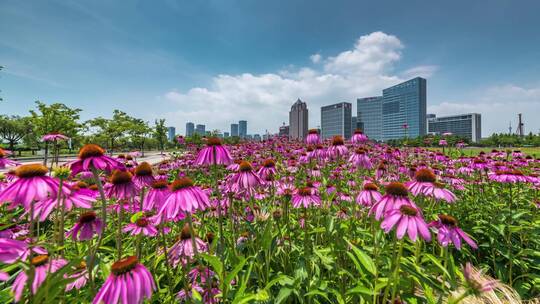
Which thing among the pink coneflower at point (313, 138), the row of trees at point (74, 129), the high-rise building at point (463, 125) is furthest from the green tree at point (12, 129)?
the high-rise building at point (463, 125)

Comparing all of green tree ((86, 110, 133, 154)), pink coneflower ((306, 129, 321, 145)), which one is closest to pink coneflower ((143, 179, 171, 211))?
pink coneflower ((306, 129, 321, 145))

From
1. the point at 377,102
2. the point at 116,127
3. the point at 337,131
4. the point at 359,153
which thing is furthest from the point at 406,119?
the point at 359,153

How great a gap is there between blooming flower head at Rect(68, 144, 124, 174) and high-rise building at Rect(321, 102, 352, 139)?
436 feet

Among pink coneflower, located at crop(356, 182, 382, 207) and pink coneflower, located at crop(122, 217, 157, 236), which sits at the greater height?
pink coneflower, located at crop(356, 182, 382, 207)

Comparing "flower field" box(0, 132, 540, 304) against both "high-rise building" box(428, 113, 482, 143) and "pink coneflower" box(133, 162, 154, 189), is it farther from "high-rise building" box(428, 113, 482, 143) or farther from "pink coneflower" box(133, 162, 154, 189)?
"high-rise building" box(428, 113, 482, 143)

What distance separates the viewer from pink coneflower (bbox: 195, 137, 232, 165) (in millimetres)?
1843

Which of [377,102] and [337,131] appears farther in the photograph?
[377,102]

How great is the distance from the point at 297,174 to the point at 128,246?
3537mm

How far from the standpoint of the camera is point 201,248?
196 centimetres

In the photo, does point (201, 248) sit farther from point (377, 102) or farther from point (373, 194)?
point (377, 102)

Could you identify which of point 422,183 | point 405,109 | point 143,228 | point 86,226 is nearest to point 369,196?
point 422,183

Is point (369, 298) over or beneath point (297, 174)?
beneath

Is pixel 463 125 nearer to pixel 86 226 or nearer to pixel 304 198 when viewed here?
pixel 304 198

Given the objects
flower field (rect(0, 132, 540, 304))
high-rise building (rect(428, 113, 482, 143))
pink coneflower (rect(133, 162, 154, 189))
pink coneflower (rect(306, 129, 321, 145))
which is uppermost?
high-rise building (rect(428, 113, 482, 143))
